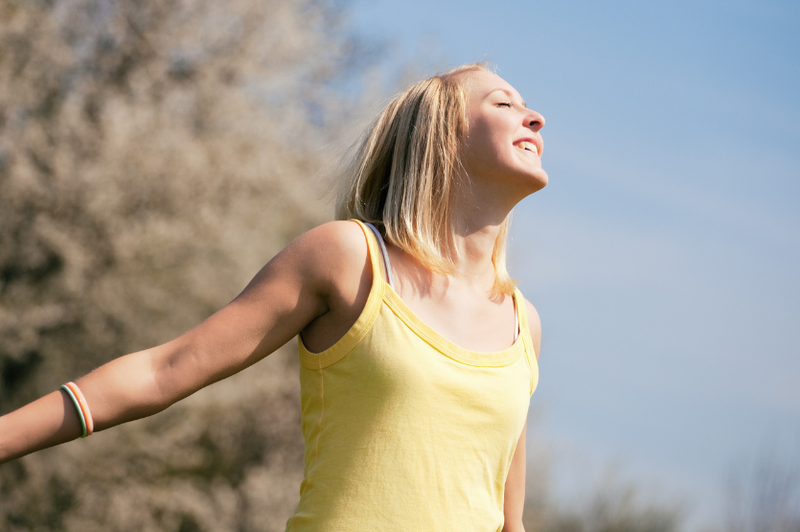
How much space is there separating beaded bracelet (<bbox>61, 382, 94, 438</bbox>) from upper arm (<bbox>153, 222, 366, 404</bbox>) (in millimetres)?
145

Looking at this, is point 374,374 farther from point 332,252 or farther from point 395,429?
point 332,252

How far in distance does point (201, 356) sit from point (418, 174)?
71 cm

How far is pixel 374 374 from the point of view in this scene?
154cm

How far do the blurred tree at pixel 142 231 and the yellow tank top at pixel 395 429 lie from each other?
767 cm

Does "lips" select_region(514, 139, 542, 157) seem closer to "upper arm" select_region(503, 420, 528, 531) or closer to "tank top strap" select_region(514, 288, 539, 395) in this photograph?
"tank top strap" select_region(514, 288, 539, 395)

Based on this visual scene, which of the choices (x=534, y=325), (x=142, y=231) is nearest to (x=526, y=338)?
(x=534, y=325)

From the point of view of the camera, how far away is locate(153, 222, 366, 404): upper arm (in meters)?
1.55

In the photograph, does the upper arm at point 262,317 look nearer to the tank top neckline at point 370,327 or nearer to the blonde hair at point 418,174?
the tank top neckline at point 370,327

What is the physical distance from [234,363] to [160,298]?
7.88 m

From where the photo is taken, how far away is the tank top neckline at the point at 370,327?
1572 mm

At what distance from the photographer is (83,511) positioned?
8.59 metres

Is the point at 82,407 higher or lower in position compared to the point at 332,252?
lower

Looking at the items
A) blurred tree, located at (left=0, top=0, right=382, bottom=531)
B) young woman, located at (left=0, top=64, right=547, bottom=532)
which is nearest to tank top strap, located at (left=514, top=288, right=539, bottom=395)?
young woman, located at (left=0, top=64, right=547, bottom=532)

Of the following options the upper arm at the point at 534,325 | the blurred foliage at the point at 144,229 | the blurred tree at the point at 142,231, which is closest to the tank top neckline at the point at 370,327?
the upper arm at the point at 534,325
